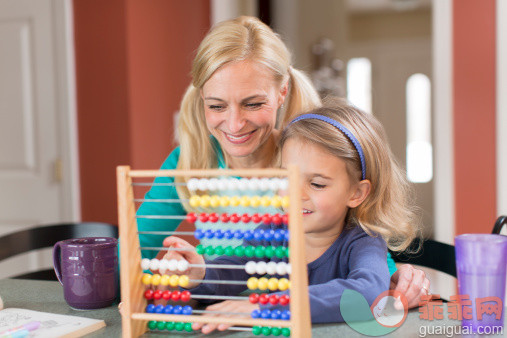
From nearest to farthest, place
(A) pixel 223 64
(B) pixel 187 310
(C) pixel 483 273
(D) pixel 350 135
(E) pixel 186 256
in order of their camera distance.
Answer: (C) pixel 483 273 < (B) pixel 187 310 < (E) pixel 186 256 < (D) pixel 350 135 < (A) pixel 223 64

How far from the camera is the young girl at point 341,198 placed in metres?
1.36

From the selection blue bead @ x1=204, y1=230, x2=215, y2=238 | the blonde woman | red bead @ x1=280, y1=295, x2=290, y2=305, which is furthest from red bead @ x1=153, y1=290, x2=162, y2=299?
the blonde woman

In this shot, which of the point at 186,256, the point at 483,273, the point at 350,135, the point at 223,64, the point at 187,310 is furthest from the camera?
the point at 223,64

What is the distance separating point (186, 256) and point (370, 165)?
1.54ft

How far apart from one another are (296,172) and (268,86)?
28.3 inches

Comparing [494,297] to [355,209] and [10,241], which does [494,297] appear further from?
[10,241]

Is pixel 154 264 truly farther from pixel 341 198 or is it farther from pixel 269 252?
pixel 341 198

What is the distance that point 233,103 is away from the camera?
167 cm

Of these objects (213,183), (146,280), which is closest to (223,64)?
(213,183)

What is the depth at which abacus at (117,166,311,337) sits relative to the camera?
1.04 m

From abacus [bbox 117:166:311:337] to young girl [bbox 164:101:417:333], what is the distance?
10cm

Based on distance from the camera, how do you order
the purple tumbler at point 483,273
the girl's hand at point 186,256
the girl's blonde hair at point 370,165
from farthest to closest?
the girl's blonde hair at point 370,165 < the girl's hand at point 186,256 < the purple tumbler at point 483,273

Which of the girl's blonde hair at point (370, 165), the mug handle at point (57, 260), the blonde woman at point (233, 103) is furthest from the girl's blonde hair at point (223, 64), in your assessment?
the mug handle at point (57, 260)

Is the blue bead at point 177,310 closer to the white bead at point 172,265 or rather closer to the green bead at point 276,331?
the white bead at point 172,265
